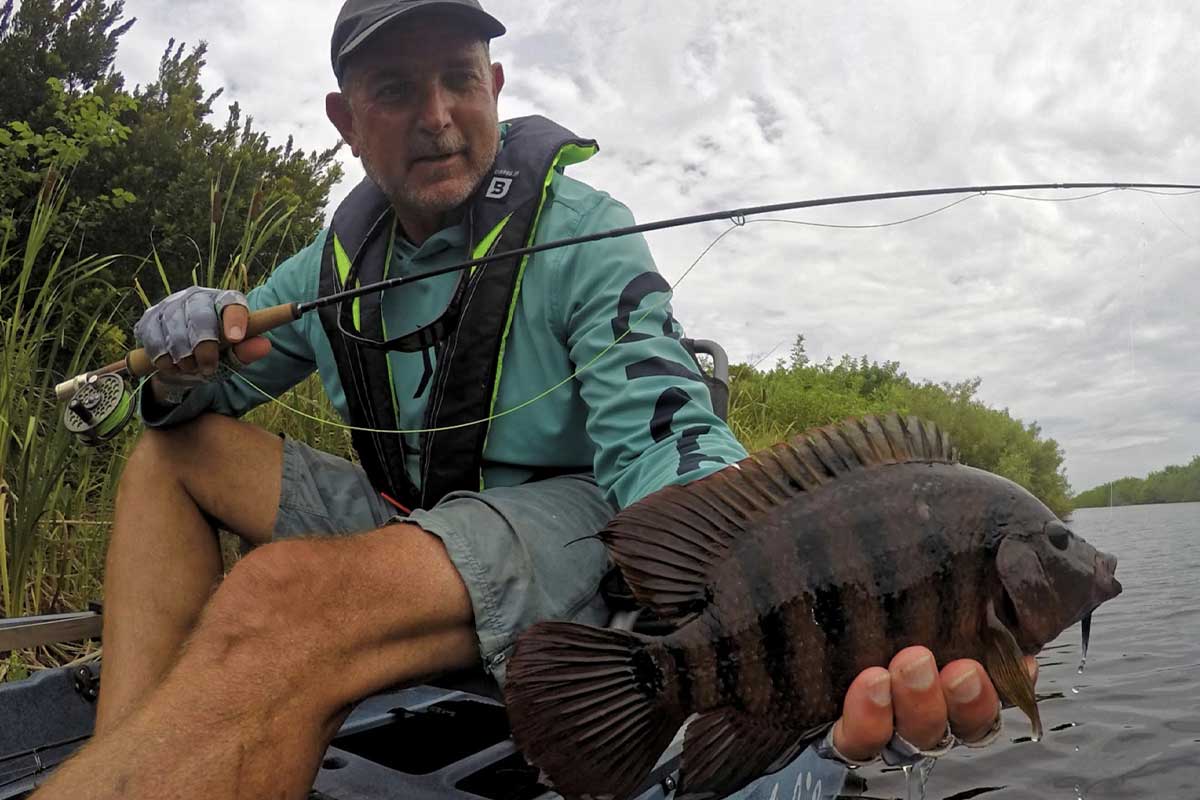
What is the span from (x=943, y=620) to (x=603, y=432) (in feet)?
2.70

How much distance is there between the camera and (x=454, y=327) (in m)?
2.26

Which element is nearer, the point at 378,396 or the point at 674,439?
the point at 674,439

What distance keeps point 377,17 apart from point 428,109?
243 millimetres

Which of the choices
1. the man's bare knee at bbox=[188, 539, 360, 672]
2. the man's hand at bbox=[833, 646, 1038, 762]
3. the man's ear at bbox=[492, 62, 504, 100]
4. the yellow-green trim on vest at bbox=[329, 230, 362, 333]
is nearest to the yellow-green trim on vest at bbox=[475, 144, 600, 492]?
the man's ear at bbox=[492, 62, 504, 100]

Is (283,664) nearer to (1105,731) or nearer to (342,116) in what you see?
(342,116)

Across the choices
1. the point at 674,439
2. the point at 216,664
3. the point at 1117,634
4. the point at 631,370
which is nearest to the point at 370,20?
the point at 631,370

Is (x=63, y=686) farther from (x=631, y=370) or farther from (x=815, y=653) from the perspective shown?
(x=815, y=653)

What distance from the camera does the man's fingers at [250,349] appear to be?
217 cm

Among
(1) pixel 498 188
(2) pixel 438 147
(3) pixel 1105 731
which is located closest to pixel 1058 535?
(1) pixel 498 188

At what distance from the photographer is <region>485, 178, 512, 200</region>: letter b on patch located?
232 cm

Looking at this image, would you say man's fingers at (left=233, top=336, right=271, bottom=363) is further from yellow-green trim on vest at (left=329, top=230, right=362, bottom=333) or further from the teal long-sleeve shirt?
yellow-green trim on vest at (left=329, top=230, right=362, bottom=333)

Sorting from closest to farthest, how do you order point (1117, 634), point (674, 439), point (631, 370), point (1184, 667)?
point (674, 439) < point (631, 370) < point (1184, 667) < point (1117, 634)

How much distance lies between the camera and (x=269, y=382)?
9.36 ft

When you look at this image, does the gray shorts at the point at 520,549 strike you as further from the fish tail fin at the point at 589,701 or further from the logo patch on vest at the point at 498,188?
the logo patch on vest at the point at 498,188
